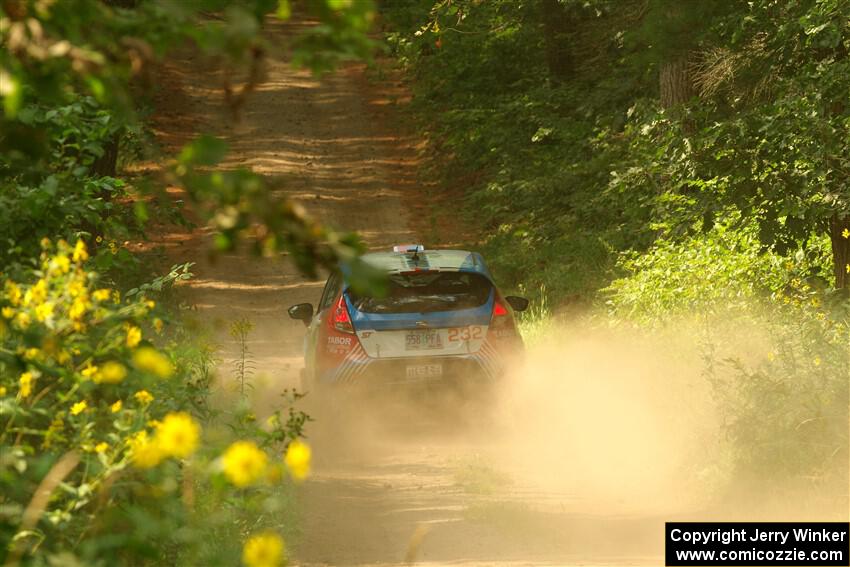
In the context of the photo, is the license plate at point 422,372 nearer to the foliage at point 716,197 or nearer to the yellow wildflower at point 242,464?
the foliage at point 716,197

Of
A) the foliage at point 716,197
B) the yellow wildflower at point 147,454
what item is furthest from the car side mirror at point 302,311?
the yellow wildflower at point 147,454

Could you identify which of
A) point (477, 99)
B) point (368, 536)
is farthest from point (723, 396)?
point (477, 99)

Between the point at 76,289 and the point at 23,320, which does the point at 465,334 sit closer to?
the point at 76,289

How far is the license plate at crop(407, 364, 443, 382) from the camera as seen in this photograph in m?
12.0

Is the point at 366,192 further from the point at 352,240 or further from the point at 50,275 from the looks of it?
the point at 352,240

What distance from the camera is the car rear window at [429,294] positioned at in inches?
476

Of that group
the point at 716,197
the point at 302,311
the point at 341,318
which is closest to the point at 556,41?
the point at 716,197

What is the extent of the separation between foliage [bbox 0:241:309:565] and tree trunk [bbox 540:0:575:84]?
2053cm

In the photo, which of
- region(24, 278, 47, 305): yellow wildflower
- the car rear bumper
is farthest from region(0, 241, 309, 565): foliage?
the car rear bumper

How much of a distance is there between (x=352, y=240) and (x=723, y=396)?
8102mm

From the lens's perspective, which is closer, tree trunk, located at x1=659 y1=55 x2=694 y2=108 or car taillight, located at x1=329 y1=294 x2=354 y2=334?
car taillight, located at x1=329 y1=294 x2=354 y2=334

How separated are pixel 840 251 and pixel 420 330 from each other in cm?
495

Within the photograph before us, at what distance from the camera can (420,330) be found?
12047 millimetres

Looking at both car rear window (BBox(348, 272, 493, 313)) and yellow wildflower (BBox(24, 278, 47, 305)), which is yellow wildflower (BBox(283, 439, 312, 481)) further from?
car rear window (BBox(348, 272, 493, 313))
